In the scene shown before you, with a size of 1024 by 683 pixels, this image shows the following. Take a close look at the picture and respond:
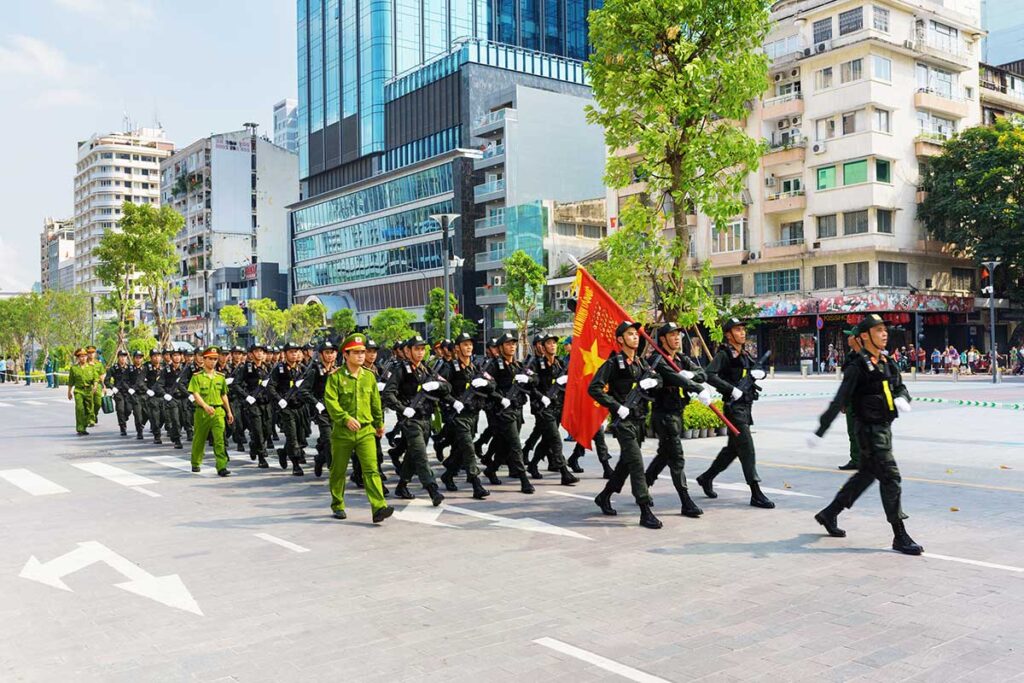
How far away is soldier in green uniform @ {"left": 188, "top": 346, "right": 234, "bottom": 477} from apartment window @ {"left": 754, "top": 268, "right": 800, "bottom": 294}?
39784mm

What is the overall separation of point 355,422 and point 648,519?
10.3 feet

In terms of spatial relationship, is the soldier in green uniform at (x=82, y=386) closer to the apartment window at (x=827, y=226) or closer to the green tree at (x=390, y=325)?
the green tree at (x=390, y=325)

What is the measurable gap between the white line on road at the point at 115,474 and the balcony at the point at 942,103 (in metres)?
44.4

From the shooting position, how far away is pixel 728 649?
211 inches

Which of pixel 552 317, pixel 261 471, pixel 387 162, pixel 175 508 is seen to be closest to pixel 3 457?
pixel 261 471

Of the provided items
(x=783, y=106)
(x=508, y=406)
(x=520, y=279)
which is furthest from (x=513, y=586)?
(x=783, y=106)

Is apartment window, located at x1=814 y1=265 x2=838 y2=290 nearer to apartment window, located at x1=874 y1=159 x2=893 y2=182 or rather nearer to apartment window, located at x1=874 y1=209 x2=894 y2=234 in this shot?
apartment window, located at x1=874 y1=209 x2=894 y2=234

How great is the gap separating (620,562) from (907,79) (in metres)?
46.4

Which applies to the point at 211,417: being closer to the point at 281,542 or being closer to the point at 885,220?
the point at 281,542

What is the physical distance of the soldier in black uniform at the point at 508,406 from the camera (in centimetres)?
1157

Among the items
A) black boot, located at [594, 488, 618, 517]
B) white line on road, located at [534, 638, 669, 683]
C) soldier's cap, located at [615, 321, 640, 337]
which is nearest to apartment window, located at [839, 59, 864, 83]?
soldier's cap, located at [615, 321, 640, 337]

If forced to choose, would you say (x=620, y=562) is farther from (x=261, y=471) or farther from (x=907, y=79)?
(x=907, y=79)

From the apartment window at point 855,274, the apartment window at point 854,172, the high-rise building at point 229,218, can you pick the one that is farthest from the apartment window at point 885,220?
the high-rise building at point 229,218

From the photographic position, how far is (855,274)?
45.8 metres
